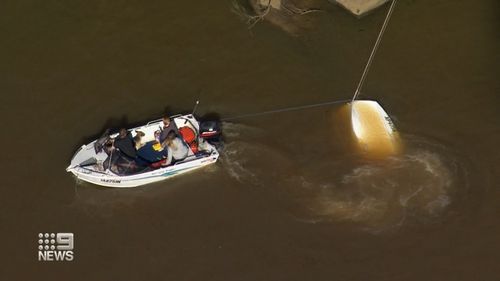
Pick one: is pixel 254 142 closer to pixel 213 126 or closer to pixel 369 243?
pixel 213 126

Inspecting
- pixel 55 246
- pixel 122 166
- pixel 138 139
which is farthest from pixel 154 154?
pixel 55 246

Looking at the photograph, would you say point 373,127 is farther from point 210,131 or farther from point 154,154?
point 154,154

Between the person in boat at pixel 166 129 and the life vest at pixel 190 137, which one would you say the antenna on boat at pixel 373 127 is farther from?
the person in boat at pixel 166 129

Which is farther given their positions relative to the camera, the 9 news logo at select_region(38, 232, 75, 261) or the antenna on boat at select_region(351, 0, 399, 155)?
the antenna on boat at select_region(351, 0, 399, 155)

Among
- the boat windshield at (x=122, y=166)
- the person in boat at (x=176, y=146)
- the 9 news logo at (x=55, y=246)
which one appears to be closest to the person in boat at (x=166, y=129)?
the person in boat at (x=176, y=146)

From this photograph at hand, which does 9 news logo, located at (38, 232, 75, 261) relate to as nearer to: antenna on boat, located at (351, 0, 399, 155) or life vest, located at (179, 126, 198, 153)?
life vest, located at (179, 126, 198, 153)

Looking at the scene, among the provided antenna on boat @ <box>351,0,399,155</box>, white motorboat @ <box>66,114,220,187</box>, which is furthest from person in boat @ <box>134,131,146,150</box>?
antenna on boat @ <box>351,0,399,155</box>
